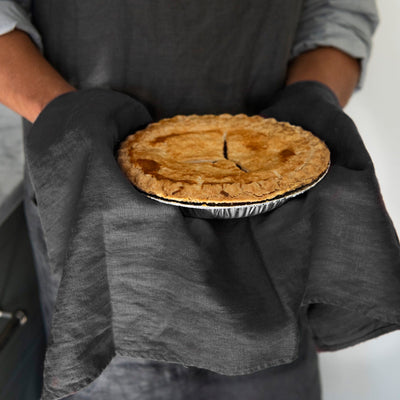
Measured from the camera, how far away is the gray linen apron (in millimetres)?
847

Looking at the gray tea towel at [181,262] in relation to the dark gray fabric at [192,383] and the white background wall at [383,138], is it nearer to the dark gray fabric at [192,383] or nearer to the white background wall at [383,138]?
the dark gray fabric at [192,383]

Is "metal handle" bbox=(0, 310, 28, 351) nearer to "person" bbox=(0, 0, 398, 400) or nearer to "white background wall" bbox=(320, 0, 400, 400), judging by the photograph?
"person" bbox=(0, 0, 398, 400)

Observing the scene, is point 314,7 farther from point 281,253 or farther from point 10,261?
point 10,261

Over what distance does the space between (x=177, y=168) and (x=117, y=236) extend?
0.15 m

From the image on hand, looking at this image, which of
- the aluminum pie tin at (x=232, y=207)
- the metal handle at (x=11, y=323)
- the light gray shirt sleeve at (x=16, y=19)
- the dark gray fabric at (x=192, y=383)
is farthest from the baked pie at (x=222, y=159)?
the metal handle at (x=11, y=323)

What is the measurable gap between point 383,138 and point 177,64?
0.67 meters

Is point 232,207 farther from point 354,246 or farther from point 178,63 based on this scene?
point 178,63

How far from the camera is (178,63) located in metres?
0.88

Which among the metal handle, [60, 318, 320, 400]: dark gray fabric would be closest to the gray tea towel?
[60, 318, 320, 400]: dark gray fabric

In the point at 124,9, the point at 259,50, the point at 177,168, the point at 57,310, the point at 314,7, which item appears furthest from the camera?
the point at 314,7

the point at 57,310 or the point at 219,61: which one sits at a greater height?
the point at 219,61

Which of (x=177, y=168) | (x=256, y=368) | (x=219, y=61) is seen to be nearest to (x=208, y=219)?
(x=177, y=168)

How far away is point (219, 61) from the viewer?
903mm

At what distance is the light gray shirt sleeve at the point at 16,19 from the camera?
0.79 m
